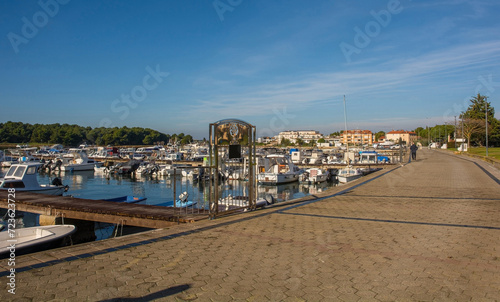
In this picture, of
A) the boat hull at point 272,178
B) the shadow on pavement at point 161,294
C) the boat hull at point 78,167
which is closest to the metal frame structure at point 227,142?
the shadow on pavement at point 161,294

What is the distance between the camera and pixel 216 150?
8523 millimetres

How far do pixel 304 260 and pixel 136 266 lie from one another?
2.60m

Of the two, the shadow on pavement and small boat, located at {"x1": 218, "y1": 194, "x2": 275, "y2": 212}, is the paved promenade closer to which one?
the shadow on pavement

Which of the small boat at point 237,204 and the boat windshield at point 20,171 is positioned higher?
the boat windshield at point 20,171

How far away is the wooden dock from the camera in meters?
9.49

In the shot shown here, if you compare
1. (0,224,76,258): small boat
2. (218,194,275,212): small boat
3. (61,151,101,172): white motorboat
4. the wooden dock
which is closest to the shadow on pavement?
the wooden dock

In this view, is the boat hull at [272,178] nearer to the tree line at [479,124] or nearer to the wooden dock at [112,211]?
the wooden dock at [112,211]

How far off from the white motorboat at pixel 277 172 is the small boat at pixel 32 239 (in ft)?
95.6

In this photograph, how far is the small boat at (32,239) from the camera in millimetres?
8165

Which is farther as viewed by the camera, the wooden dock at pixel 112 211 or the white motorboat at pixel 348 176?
the white motorboat at pixel 348 176

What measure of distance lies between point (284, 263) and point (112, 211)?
8.09 metres

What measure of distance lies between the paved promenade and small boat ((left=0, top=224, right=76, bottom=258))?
12.1ft

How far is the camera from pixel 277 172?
41344mm

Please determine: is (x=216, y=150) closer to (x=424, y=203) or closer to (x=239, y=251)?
(x=239, y=251)
